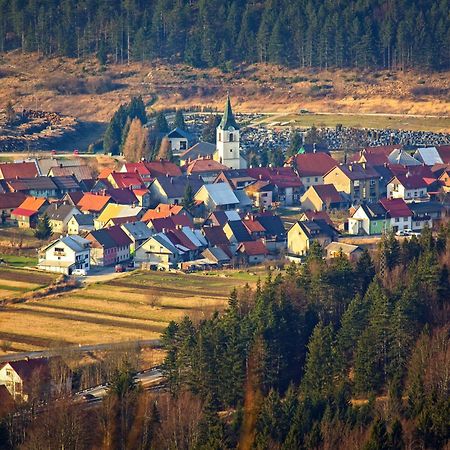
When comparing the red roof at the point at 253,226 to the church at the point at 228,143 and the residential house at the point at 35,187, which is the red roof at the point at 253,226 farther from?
the church at the point at 228,143

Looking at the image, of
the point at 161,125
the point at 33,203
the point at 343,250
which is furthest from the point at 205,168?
the point at 343,250

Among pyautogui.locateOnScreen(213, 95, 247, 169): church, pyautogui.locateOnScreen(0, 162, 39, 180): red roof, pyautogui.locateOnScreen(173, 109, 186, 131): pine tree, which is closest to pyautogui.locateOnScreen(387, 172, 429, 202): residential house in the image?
pyautogui.locateOnScreen(213, 95, 247, 169): church

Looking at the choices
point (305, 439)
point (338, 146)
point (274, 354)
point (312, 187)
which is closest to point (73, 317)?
point (274, 354)

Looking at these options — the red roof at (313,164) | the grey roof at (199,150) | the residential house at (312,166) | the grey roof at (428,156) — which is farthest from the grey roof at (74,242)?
the grey roof at (428,156)

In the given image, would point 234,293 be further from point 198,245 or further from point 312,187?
point 312,187

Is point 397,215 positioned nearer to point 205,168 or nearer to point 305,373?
point 205,168

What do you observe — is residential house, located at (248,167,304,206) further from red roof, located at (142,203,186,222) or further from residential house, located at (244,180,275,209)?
red roof, located at (142,203,186,222)

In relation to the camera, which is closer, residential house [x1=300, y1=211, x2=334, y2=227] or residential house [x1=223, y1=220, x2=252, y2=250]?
residential house [x1=223, y1=220, x2=252, y2=250]
